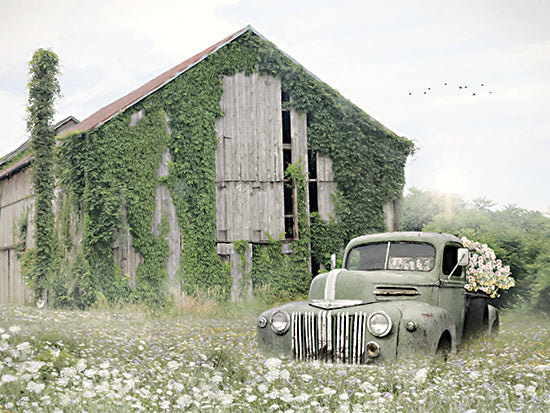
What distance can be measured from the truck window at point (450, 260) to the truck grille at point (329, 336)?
2.08 meters

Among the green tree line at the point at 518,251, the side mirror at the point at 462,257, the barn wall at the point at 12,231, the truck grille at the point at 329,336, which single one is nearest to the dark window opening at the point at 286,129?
the green tree line at the point at 518,251

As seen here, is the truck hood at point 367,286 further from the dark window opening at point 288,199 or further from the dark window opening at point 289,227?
the dark window opening at point 288,199

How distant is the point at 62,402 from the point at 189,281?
11.0m

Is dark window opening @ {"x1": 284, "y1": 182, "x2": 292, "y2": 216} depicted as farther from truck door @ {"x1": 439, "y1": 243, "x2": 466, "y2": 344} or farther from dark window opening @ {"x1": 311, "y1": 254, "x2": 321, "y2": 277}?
truck door @ {"x1": 439, "y1": 243, "x2": 466, "y2": 344}

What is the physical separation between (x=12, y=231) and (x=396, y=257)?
17062mm

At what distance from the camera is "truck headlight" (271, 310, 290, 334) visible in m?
7.59

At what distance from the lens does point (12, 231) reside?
21.6m

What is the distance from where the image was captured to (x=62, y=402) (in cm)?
501

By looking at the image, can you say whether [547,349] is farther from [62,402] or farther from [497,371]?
[62,402]

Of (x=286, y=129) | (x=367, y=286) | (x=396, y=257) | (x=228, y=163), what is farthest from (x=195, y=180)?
(x=367, y=286)

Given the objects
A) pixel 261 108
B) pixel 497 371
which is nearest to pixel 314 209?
pixel 261 108

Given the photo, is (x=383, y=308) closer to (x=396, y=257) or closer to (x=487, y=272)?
(x=396, y=257)

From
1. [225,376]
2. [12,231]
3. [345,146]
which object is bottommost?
[225,376]

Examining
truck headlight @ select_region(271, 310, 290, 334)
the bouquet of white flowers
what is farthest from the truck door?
the bouquet of white flowers
